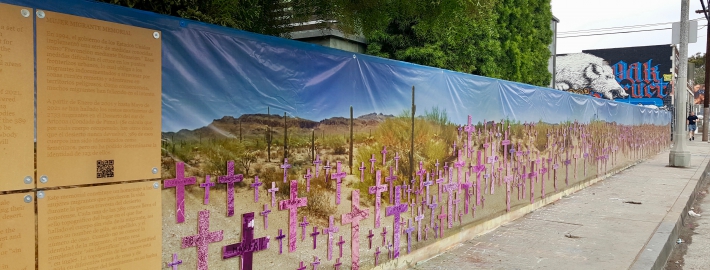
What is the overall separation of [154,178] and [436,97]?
137 inches

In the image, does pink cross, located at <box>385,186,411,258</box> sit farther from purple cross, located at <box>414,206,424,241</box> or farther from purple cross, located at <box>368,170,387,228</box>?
purple cross, located at <box>414,206,424,241</box>

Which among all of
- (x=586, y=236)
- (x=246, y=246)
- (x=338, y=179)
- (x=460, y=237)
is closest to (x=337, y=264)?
(x=338, y=179)

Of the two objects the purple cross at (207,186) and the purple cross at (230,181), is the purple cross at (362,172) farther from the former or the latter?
the purple cross at (207,186)

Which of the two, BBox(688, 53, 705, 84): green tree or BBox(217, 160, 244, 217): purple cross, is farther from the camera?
BBox(688, 53, 705, 84): green tree

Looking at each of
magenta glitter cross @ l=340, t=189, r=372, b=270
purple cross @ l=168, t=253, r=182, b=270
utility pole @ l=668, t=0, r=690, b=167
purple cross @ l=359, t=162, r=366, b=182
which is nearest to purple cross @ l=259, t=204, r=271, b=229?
purple cross @ l=168, t=253, r=182, b=270

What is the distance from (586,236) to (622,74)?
130 feet

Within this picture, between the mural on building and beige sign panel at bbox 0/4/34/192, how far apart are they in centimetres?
4053

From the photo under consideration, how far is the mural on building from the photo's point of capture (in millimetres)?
39406

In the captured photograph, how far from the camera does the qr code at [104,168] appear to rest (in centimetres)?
257

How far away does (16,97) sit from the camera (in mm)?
2270

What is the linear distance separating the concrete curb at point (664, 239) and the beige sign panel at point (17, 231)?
5212mm

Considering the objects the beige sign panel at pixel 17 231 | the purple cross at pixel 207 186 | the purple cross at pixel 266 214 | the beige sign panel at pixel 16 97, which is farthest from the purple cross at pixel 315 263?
the beige sign panel at pixel 16 97

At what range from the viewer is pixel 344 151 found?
4.36m

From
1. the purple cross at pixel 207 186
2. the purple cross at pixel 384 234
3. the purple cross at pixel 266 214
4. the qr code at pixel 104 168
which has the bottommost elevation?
the purple cross at pixel 384 234
